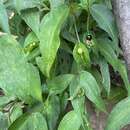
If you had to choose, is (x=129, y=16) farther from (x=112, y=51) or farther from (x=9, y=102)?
(x=9, y=102)

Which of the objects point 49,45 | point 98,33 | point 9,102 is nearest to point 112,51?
point 98,33

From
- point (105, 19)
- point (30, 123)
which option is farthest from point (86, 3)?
point (30, 123)

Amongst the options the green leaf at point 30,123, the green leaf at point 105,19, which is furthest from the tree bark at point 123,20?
the green leaf at point 30,123

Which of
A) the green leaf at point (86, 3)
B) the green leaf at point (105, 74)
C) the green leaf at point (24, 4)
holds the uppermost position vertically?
the green leaf at point (24, 4)

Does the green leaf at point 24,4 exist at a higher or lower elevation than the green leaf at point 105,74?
higher

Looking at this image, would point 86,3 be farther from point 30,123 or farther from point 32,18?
point 30,123

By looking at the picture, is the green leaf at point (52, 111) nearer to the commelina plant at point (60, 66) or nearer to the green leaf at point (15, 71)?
the commelina plant at point (60, 66)

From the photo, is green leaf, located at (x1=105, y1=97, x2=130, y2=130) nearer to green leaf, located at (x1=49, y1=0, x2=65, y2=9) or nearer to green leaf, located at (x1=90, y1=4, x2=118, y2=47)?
green leaf, located at (x1=90, y1=4, x2=118, y2=47)

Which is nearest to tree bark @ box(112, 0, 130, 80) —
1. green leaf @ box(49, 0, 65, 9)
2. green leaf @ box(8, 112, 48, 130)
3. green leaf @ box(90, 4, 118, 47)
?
green leaf @ box(90, 4, 118, 47)
